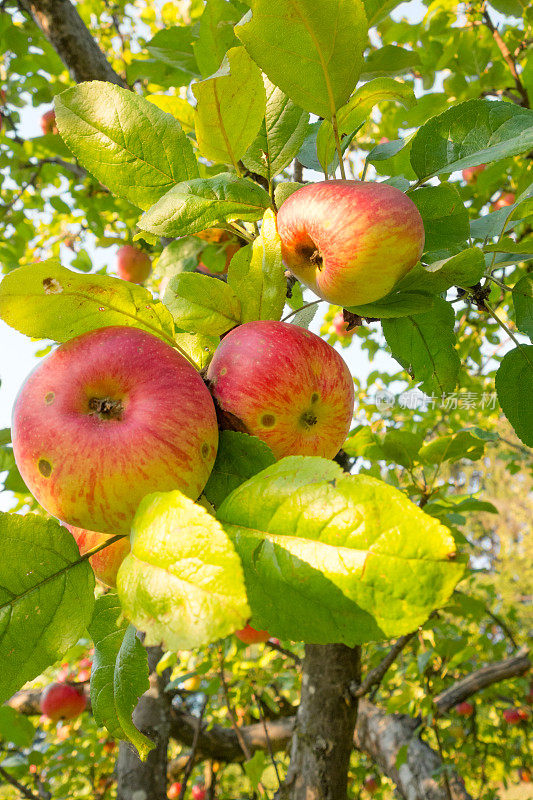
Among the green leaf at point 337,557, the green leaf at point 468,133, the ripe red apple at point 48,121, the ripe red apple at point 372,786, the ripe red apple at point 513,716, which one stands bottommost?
the ripe red apple at point 372,786

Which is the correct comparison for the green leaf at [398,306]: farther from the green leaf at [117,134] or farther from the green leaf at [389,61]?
the green leaf at [389,61]

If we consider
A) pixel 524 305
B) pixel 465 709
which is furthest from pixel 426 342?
pixel 465 709

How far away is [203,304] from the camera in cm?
68

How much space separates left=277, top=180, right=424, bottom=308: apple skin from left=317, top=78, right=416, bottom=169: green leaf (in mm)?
101

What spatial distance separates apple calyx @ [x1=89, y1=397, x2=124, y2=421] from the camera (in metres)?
0.55

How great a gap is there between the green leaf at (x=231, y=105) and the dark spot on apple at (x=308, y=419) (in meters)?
0.35

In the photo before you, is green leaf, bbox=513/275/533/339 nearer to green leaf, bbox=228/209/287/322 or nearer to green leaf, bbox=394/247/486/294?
green leaf, bbox=394/247/486/294

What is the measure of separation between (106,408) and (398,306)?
35 centimetres

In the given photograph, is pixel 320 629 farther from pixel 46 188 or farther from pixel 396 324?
pixel 46 188

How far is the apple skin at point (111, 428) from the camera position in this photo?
51 cm

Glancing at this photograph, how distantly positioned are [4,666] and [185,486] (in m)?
0.22

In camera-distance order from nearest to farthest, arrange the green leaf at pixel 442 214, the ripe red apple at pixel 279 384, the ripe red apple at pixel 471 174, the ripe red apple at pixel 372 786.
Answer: the ripe red apple at pixel 279 384
the green leaf at pixel 442 214
the ripe red apple at pixel 471 174
the ripe red apple at pixel 372 786

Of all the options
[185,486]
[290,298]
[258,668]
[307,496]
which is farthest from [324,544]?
[258,668]

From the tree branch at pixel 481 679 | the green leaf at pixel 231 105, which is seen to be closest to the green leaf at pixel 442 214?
the green leaf at pixel 231 105
